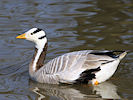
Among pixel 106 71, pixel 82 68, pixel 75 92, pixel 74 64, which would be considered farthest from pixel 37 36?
pixel 106 71

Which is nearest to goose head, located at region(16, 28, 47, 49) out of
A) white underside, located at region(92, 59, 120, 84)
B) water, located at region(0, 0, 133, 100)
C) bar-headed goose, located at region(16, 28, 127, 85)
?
bar-headed goose, located at region(16, 28, 127, 85)

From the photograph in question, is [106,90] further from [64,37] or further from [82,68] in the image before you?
[64,37]

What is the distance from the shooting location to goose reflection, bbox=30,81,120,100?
7.99 m

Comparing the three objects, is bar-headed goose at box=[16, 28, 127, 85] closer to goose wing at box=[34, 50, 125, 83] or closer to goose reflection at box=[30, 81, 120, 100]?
goose wing at box=[34, 50, 125, 83]

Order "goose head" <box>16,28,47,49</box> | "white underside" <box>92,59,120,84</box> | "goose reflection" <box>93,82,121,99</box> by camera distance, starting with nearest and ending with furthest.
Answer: "goose reflection" <box>93,82,121,99</box> < "white underside" <box>92,59,120,84</box> < "goose head" <box>16,28,47,49</box>

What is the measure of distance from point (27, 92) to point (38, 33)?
1553mm

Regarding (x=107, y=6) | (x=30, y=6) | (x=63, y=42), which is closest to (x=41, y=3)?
(x=30, y=6)

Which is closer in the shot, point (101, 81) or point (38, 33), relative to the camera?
point (101, 81)

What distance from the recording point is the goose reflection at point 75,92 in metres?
7.99

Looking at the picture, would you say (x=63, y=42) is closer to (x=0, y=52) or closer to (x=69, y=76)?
(x=0, y=52)

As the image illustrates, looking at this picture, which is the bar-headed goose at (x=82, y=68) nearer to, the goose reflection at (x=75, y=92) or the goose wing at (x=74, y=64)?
the goose wing at (x=74, y=64)

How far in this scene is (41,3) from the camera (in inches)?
600

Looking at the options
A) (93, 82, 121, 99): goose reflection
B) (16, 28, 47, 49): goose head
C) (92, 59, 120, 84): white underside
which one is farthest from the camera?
(16, 28, 47, 49): goose head

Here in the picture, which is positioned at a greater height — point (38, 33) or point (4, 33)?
point (38, 33)
